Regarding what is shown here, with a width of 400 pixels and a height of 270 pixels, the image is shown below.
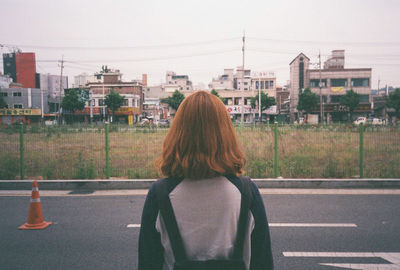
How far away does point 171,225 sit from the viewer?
150 centimetres

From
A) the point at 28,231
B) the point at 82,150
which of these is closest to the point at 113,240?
the point at 28,231

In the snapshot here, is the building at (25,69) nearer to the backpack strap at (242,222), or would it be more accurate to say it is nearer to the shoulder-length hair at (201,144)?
the shoulder-length hair at (201,144)

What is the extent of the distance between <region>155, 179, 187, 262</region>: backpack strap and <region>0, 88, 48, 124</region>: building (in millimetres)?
72157

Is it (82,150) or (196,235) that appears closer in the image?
(196,235)

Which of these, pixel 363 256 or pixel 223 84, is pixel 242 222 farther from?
pixel 223 84

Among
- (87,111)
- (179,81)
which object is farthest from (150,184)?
(179,81)

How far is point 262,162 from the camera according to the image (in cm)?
1052

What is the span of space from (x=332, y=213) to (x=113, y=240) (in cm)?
434

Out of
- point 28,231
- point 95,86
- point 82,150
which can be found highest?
point 95,86

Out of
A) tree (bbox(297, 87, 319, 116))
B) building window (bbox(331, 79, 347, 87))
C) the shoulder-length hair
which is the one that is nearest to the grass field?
the shoulder-length hair

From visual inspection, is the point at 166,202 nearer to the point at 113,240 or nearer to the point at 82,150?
the point at 113,240

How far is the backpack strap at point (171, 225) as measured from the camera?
1495 mm

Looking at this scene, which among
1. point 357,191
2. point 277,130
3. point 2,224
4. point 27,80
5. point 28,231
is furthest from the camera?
point 27,80

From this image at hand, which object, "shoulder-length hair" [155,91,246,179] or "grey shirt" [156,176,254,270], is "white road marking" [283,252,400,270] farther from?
"shoulder-length hair" [155,91,246,179]
